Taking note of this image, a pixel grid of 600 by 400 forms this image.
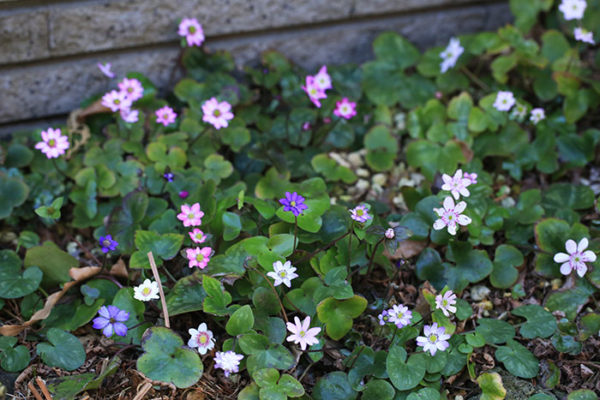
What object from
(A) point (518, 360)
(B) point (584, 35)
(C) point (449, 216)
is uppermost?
(B) point (584, 35)

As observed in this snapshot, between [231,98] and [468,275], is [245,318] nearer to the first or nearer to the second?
[468,275]

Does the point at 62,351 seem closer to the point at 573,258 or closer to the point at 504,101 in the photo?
the point at 573,258

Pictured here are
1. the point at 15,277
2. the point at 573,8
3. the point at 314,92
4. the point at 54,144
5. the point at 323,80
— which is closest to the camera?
the point at 15,277

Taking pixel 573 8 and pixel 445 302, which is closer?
pixel 445 302

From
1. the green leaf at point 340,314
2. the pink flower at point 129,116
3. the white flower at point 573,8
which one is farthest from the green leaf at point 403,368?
the white flower at point 573,8

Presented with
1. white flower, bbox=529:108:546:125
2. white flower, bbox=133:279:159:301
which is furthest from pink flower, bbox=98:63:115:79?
white flower, bbox=529:108:546:125

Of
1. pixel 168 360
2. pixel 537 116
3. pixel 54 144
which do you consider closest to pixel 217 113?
pixel 54 144

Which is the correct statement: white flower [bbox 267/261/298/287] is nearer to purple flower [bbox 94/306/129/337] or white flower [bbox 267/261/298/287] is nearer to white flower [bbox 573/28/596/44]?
purple flower [bbox 94/306/129/337]
